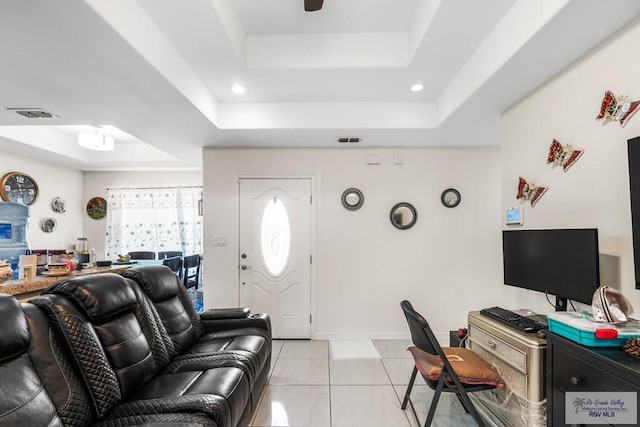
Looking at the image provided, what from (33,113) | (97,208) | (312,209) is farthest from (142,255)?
(312,209)

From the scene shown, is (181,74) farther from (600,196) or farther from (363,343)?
(363,343)

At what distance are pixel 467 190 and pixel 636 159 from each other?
2673 mm

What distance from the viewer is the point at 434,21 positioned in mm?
2094

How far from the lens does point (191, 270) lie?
568cm

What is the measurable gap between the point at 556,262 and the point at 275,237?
295cm

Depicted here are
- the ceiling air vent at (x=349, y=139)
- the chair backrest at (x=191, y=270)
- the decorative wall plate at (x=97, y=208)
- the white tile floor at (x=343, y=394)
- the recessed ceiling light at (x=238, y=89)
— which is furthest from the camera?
the decorative wall plate at (x=97, y=208)

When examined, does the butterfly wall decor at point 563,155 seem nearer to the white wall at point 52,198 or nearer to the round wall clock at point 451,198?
the round wall clock at point 451,198

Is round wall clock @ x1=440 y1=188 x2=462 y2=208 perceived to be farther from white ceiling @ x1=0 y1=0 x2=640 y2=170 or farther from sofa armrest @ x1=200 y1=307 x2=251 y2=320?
sofa armrest @ x1=200 y1=307 x2=251 y2=320

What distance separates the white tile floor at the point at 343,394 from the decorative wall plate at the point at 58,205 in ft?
15.8

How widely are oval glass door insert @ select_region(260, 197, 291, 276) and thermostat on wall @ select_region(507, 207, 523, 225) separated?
243 centimetres

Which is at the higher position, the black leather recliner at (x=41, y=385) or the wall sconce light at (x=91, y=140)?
the wall sconce light at (x=91, y=140)

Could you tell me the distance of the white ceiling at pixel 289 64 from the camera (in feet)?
5.82

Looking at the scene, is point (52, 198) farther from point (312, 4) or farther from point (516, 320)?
point (516, 320)

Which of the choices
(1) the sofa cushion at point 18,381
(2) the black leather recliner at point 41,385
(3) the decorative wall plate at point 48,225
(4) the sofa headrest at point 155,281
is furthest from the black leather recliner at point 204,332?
(3) the decorative wall plate at point 48,225
